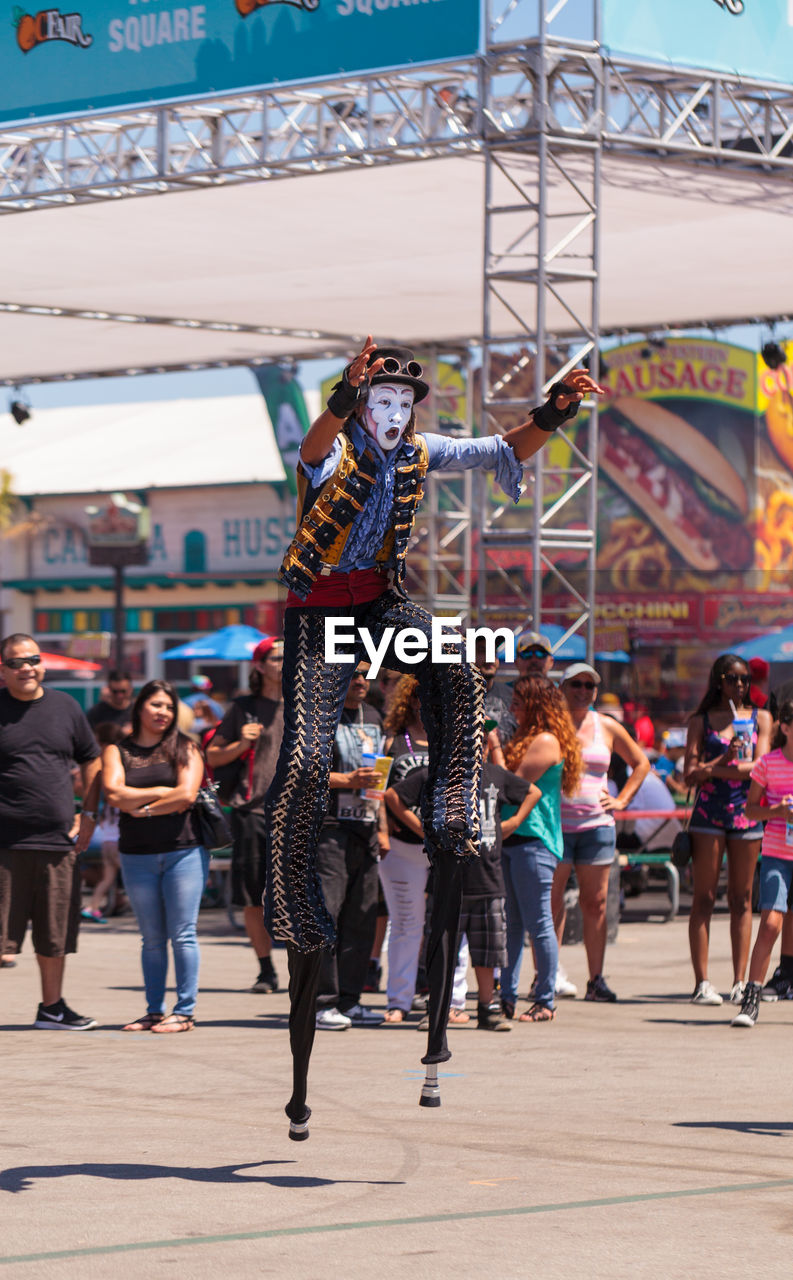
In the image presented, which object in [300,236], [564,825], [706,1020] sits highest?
[300,236]

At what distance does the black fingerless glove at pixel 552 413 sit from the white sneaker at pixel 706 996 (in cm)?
526

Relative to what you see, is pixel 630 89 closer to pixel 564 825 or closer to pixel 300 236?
pixel 300 236

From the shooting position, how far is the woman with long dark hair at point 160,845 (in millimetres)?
9305

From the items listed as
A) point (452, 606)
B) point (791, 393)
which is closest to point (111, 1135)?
point (452, 606)

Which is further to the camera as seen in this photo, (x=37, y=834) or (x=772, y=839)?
(x=772, y=839)

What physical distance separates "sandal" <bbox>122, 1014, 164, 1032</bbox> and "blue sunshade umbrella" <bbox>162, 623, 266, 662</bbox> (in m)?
13.3

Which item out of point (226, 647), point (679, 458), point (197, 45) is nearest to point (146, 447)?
point (679, 458)

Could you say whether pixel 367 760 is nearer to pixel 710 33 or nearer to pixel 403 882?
pixel 403 882

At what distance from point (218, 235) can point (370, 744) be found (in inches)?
347

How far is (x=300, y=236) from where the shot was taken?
57.1 ft

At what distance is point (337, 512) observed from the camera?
5.34m

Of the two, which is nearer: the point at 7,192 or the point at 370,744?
the point at 370,744

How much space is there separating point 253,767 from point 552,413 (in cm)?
562

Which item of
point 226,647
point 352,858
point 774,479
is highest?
point 774,479
